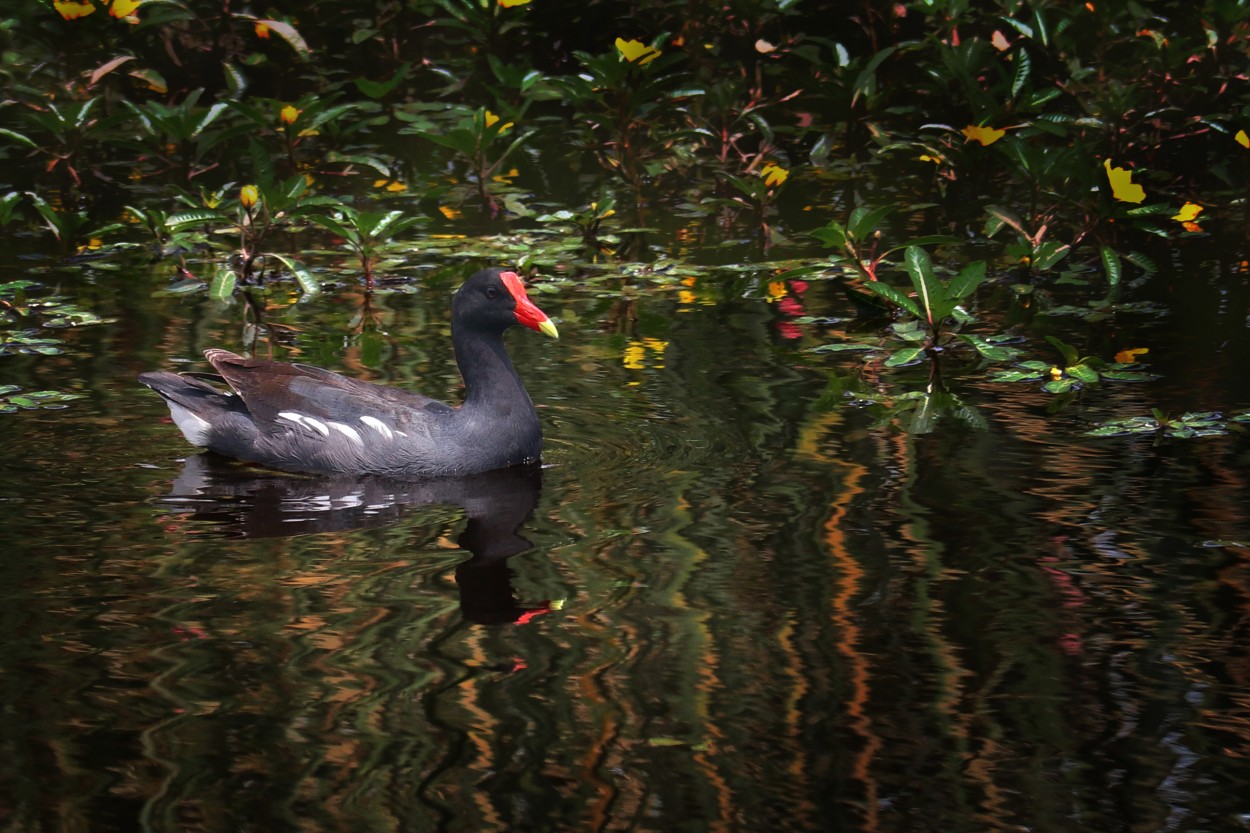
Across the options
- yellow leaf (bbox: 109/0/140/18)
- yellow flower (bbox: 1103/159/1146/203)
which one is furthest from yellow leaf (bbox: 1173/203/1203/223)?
yellow leaf (bbox: 109/0/140/18)

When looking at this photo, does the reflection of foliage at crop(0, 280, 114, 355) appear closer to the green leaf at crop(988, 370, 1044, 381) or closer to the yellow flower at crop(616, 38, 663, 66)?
the yellow flower at crop(616, 38, 663, 66)

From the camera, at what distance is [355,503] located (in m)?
6.10

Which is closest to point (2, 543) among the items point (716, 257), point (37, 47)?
point (716, 257)

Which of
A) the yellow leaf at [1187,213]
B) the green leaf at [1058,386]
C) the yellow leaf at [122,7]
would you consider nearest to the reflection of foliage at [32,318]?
the yellow leaf at [122,7]

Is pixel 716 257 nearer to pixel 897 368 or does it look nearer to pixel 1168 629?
pixel 897 368

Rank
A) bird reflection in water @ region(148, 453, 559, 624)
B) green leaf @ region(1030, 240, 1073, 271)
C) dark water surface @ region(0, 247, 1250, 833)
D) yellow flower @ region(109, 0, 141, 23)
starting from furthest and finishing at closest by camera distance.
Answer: yellow flower @ region(109, 0, 141, 23) → green leaf @ region(1030, 240, 1073, 271) → bird reflection in water @ region(148, 453, 559, 624) → dark water surface @ region(0, 247, 1250, 833)

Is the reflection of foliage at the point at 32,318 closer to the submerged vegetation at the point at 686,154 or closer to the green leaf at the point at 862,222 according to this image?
the submerged vegetation at the point at 686,154

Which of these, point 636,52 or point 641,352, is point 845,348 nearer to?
point 641,352

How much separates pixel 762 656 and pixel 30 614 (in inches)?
82.3

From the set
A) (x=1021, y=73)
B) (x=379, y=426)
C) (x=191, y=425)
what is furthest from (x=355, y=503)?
(x=1021, y=73)

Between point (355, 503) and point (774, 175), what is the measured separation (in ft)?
16.4

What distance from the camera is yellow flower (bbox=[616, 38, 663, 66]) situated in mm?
10984

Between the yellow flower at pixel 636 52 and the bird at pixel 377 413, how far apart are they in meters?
4.53

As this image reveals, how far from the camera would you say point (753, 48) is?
1274cm
